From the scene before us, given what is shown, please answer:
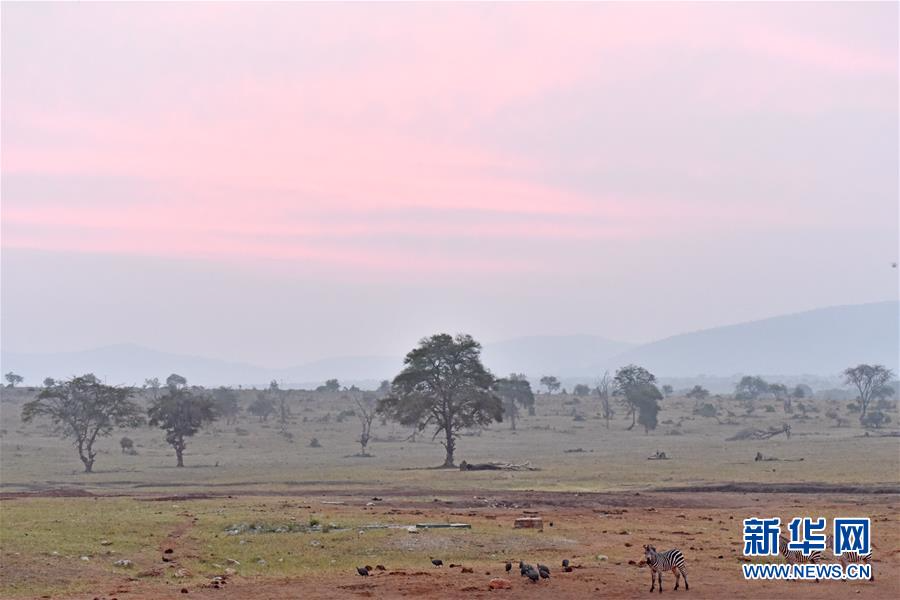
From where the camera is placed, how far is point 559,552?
27.3 meters

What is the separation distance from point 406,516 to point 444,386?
120ft

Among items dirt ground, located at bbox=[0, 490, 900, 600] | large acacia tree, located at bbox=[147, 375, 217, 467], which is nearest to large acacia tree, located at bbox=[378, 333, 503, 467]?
large acacia tree, located at bbox=[147, 375, 217, 467]

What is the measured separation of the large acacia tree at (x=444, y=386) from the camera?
70875mm

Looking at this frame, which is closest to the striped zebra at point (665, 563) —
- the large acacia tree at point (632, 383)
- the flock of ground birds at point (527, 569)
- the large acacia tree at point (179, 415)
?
the flock of ground birds at point (527, 569)

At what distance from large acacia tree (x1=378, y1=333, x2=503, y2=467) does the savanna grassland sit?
417 cm

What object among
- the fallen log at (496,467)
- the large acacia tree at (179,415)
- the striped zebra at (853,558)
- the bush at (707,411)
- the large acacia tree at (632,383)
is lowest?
the fallen log at (496,467)

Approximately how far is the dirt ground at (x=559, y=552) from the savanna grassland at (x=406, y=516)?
0.08 metres

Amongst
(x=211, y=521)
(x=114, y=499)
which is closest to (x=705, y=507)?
(x=211, y=521)

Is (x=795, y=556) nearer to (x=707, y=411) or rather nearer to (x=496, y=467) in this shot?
(x=496, y=467)

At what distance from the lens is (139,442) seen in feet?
314

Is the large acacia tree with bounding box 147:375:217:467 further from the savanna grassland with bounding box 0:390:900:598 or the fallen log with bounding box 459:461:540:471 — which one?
the fallen log with bounding box 459:461:540:471

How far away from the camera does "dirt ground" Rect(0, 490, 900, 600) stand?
2231 cm

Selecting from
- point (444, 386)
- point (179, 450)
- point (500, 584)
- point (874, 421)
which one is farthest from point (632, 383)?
point (500, 584)

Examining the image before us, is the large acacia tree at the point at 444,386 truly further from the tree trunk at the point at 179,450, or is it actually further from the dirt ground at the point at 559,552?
the dirt ground at the point at 559,552
